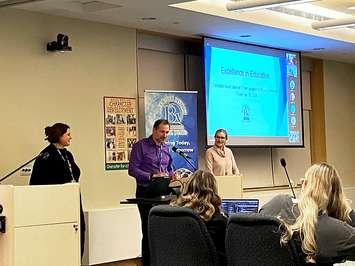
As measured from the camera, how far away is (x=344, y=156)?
11.4 meters

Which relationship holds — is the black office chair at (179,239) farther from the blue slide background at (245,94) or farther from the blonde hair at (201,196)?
the blue slide background at (245,94)

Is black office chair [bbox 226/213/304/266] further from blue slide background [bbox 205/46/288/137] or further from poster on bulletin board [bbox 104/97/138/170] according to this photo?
blue slide background [bbox 205/46/288/137]

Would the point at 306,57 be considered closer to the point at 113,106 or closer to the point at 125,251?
the point at 113,106

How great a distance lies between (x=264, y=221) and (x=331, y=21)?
5638 millimetres

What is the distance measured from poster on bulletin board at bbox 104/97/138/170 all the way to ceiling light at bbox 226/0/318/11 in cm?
155

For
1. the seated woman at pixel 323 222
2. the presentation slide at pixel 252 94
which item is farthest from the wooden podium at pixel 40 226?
the presentation slide at pixel 252 94

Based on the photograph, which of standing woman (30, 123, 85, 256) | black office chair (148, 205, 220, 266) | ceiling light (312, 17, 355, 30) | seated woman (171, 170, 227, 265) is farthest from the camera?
ceiling light (312, 17, 355, 30)

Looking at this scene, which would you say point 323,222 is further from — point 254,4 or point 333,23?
point 333,23

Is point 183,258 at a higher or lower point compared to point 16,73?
lower

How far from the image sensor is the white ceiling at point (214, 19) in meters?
6.61

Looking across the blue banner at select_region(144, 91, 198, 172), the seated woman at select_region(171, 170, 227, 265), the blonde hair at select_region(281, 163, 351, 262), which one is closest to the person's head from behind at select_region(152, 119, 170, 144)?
the blue banner at select_region(144, 91, 198, 172)

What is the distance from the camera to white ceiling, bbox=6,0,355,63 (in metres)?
6.61

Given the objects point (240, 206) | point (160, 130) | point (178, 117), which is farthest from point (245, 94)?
point (240, 206)

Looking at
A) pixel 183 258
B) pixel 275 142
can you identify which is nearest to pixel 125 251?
pixel 275 142
